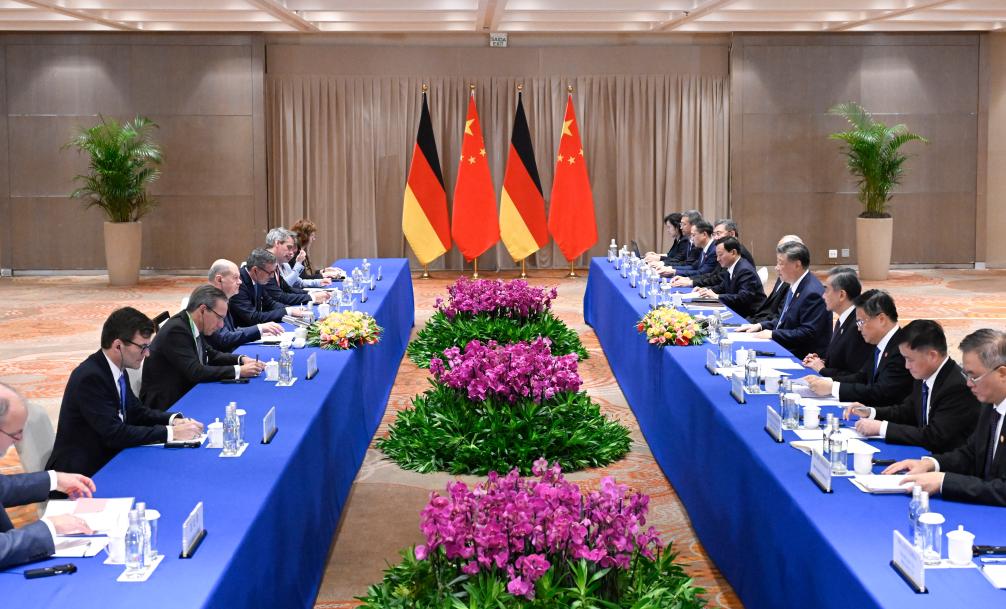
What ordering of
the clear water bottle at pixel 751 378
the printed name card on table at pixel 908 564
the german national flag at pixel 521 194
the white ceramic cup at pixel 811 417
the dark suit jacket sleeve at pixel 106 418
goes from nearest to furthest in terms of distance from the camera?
the printed name card on table at pixel 908 564, the dark suit jacket sleeve at pixel 106 418, the white ceramic cup at pixel 811 417, the clear water bottle at pixel 751 378, the german national flag at pixel 521 194

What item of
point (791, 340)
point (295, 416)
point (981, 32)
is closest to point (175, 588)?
point (295, 416)

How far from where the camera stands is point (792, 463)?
4.29m

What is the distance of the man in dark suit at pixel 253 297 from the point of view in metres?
7.87

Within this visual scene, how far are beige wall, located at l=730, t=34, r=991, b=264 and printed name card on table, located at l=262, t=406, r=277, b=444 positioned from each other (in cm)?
1231

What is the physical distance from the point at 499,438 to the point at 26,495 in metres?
3.19

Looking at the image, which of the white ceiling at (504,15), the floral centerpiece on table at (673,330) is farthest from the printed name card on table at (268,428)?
the white ceiling at (504,15)

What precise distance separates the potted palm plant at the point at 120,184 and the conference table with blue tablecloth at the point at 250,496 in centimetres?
896

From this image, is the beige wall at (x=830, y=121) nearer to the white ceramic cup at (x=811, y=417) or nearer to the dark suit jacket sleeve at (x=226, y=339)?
the dark suit jacket sleeve at (x=226, y=339)

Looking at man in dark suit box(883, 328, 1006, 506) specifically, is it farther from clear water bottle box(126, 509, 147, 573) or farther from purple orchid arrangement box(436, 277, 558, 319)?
purple orchid arrangement box(436, 277, 558, 319)

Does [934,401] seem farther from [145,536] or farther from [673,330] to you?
[145,536]

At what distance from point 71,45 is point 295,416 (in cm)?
1240

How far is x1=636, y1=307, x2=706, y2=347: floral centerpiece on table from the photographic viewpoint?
691cm

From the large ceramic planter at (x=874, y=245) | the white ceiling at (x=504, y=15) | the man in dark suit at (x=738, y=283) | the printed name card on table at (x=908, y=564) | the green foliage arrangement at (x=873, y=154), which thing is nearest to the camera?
the printed name card on table at (x=908, y=564)

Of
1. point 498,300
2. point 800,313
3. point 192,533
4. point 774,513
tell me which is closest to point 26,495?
point 192,533
